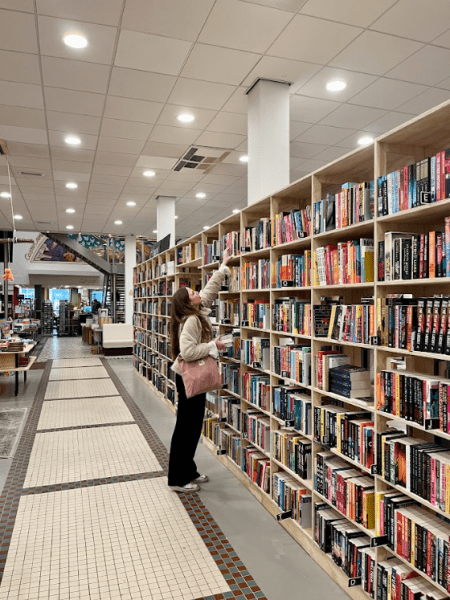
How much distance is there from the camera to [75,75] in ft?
13.3

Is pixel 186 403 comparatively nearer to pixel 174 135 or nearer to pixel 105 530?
pixel 105 530

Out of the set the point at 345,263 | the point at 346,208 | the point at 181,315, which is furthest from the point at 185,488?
the point at 346,208

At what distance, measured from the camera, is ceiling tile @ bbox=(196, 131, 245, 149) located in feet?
18.3

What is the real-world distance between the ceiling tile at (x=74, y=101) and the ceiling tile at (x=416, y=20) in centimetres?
283

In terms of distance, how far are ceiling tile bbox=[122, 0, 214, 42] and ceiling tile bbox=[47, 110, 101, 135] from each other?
1.92 meters

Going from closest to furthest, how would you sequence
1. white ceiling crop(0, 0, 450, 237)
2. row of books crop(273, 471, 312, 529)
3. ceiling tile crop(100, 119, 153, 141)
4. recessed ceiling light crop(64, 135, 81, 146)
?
row of books crop(273, 471, 312, 529) → white ceiling crop(0, 0, 450, 237) → ceiling tile crop(100, 119, 153, 141) → recessed ceiling light crop(64, 135, 81, 146)

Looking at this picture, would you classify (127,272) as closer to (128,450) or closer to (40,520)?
(128,450)

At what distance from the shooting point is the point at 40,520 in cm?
317

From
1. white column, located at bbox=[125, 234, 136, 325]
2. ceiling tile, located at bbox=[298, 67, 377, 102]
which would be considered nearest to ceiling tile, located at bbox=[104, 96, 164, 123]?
ceiling tile, located at bbox=[298, 67, 377, 102]

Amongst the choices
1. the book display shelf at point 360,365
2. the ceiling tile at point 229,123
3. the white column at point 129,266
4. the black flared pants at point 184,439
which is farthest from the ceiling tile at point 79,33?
the white column at point 129,266

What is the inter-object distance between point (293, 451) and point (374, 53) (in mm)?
3433

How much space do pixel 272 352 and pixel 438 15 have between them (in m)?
2.88

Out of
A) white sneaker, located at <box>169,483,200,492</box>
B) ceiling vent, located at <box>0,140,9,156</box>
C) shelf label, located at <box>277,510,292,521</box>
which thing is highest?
ceiling vent, located at <box>0,140,9,156</box>

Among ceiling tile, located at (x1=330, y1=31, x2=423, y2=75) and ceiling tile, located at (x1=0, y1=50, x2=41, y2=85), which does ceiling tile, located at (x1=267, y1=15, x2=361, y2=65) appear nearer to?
ceiling tile, located at (x1=330, y1=31, x2=423, y2=75)
